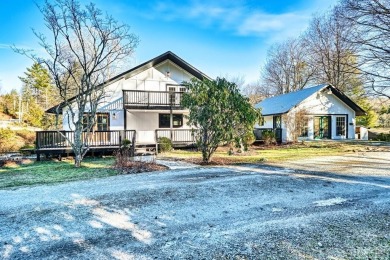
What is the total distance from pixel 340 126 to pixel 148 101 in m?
18.4

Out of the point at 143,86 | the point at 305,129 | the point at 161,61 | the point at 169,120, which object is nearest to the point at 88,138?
the point at 143,86

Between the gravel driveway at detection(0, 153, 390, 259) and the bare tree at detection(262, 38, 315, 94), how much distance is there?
33.3 m

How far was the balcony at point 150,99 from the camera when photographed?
55.5 feet

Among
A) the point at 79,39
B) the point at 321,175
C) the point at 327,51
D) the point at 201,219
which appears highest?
the point at 327,51

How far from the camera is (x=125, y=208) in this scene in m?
4.94

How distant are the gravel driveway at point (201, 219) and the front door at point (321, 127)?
17.3 meters

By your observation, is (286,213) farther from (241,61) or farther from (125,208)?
(241,61)

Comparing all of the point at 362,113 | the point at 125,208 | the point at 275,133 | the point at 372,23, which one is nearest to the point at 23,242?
the point at 125,208

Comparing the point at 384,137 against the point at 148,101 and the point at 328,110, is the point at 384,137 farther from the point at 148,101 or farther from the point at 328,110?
the point at 148,101

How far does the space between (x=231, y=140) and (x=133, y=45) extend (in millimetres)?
8554

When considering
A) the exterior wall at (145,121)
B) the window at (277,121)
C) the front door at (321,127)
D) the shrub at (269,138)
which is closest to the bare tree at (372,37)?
the front door at (321,127)

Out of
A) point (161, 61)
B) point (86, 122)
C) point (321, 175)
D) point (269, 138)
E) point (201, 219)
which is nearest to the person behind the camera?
point (201, 219)

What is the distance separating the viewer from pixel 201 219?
14.2ft

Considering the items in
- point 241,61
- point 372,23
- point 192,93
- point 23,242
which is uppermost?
point 241,61
